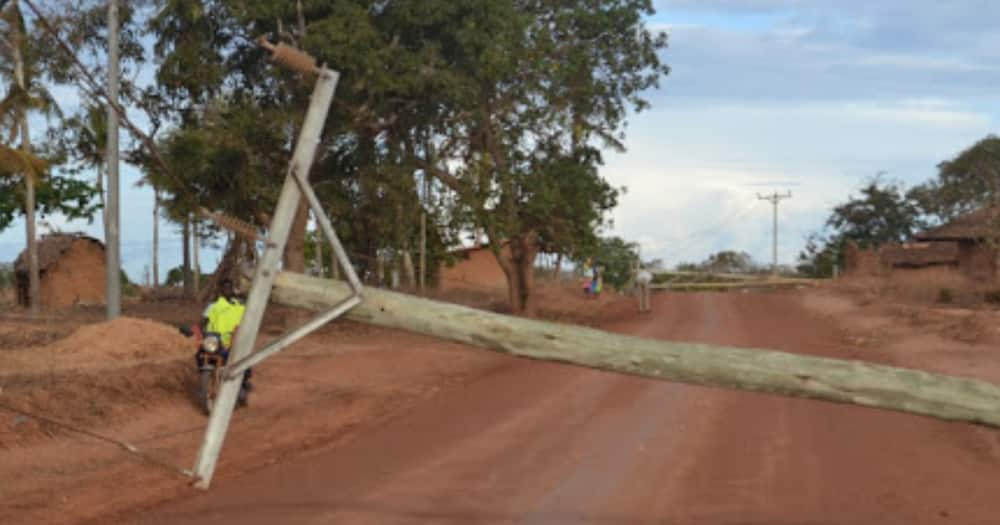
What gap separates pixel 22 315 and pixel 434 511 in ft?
85.3

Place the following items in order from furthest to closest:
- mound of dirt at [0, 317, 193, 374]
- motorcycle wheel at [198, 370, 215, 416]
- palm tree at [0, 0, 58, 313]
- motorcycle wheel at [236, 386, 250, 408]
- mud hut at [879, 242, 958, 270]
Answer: mud hut at [879, 242, 958, 270]
palm tree at [0, 0, 58, 313]
mound of dirt at [0, 317, 193, 374]
motorcycle wheel at [236, 386, 250, 408]
motorcycle wheel at [198, 370, 215, 416]

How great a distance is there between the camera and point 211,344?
45.0ft

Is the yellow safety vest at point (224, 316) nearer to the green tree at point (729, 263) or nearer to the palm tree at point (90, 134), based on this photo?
the palm tree at point (90, 134)

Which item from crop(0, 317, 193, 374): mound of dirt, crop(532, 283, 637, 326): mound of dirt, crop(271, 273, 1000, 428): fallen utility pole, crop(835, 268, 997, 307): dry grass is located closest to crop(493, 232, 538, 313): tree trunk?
crop(532, 283, 637, 326): mound of dirt

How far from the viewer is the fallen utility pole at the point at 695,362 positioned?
6.26 meters

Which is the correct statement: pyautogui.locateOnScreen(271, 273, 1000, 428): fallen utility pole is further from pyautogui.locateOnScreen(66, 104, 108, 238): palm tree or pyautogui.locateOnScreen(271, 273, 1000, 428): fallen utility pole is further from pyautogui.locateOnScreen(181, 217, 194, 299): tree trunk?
pyautogui.locateOnScreen(181, 217, 194, 299): tree trunk

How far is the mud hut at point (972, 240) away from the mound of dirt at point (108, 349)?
32981 millimetres

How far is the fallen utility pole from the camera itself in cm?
626

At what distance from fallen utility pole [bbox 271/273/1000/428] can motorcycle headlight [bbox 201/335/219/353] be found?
663 cm

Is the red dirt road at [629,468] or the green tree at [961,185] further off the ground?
the green tree at [961,185]

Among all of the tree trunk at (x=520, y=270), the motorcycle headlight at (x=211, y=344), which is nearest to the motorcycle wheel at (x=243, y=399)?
the motorcycle headlight at (x=211, y=344)

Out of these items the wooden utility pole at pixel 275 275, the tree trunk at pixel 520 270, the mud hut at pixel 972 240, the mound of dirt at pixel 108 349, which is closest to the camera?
the wooden utility pole at pixel 275 275

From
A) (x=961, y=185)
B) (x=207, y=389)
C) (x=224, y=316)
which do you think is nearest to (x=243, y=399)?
(x=207, y=389)

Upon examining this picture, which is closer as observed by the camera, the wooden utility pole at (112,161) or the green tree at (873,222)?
the wooden utility pole at (112,161)
